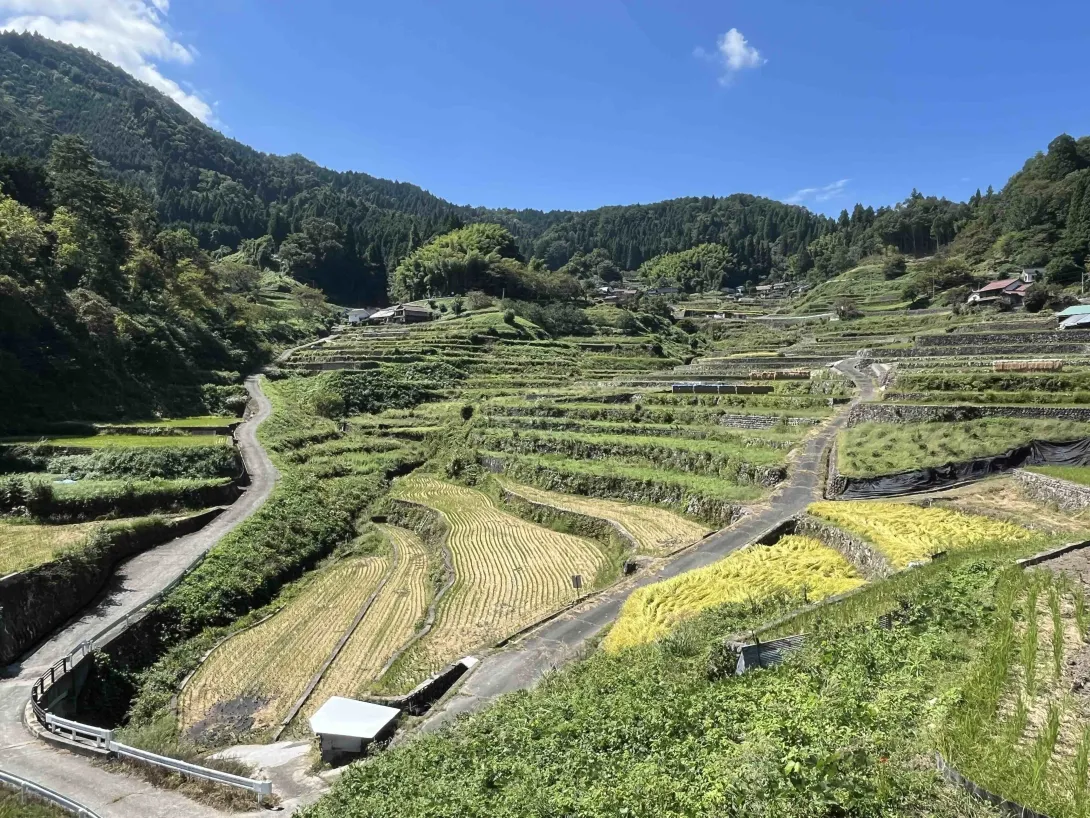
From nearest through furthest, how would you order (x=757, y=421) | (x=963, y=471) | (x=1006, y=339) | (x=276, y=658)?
(x=276, y=658) → (x=963, y=471) → (x=757, y=421) → (x=1006, y=339)

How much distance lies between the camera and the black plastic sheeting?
60.8ft

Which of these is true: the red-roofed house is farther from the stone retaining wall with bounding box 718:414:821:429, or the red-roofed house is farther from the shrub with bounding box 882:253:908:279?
the stone retaining wall with bounding box 718:414:821:429

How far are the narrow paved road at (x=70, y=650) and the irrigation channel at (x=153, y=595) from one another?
0.05 feet

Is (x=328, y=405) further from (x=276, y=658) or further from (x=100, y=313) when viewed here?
(x=276, y=658)

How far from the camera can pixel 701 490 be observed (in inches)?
857

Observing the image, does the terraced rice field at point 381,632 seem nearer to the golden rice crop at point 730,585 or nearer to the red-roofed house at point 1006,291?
the golden rice crop at point 730,585

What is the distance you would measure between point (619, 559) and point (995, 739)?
13.6 meters

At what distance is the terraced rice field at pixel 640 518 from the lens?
62.2 ft

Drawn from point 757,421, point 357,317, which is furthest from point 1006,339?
point 357,317

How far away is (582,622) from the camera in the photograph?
13922 millimetres

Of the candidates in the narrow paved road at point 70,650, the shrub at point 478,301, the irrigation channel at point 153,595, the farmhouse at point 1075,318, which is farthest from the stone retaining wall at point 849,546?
the shrub at point 478,301

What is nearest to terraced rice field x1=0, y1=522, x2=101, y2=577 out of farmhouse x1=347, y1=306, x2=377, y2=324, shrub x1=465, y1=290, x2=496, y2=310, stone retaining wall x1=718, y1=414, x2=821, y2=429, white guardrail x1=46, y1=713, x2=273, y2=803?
white guardrail x1=46, y1=713, x2=273, y2=803

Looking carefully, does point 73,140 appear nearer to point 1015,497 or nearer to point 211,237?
point 211,237

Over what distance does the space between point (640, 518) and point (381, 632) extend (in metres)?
9.83
